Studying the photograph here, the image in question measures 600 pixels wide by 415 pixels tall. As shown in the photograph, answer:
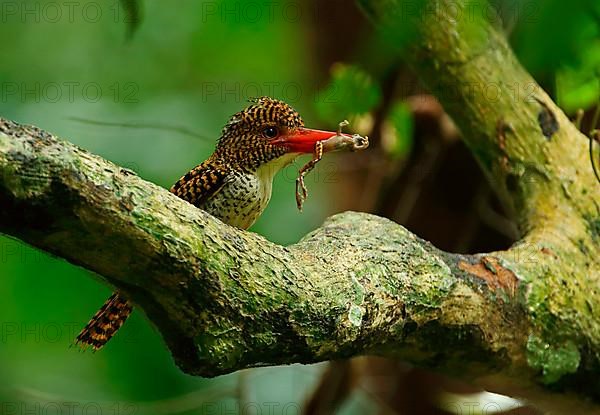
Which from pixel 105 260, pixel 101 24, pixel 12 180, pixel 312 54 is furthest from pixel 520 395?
pixel 101 24

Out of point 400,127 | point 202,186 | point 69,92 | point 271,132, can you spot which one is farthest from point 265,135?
point 69,92

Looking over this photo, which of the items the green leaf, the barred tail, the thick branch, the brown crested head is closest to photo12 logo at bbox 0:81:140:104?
the green leaf

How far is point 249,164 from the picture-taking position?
2256 millimetres

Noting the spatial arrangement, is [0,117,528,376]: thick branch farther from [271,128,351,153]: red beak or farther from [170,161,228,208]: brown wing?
[170,161,228,208]: brown wing

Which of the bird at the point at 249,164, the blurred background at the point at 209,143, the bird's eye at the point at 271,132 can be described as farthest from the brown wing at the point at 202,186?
the blurred background at the point at 209,143

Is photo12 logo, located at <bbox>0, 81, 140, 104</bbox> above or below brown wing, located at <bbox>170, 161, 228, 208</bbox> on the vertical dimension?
below

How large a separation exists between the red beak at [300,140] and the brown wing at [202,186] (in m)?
0.16

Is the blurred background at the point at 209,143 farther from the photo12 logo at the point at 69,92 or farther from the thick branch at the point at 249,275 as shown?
the thick branch at the point at 249,275

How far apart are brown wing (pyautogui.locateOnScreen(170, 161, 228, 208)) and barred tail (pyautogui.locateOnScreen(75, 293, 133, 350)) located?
425 mm

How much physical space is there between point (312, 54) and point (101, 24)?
8.13ft

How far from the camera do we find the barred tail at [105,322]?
184 centimetres

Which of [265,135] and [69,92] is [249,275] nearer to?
[265,135]

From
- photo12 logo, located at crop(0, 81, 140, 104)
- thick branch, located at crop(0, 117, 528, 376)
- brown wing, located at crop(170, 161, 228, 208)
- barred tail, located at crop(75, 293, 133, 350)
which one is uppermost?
thick branch, located at crop(0, 117, 528, 376)

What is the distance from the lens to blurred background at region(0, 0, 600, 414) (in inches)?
136
